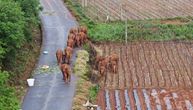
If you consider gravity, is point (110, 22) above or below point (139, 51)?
above

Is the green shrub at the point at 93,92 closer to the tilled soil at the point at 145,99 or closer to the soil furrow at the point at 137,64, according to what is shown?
the tilled soil at the point at 145,99

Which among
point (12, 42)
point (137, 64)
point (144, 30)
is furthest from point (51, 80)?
point (144, 30)

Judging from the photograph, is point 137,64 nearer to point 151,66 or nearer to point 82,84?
point 151,66

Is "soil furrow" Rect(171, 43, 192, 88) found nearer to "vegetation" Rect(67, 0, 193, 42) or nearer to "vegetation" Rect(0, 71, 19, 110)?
"vegetation" Rect(67, 0, 193, 42)

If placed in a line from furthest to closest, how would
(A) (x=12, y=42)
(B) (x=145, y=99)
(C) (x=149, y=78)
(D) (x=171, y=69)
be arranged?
(D) (x=171, y=69)
(C) (x=149, y=78)
(A) (x=12, y=42)
(B) (x=145, y=99)

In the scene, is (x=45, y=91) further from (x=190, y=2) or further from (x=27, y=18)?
(x=190, y=2)

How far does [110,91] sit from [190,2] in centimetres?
1778

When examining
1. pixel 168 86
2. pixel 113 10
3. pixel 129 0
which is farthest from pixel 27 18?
pixel 129 0

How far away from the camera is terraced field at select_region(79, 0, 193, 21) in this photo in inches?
1271

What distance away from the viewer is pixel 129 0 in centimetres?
3691

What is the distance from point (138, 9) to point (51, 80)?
14.6 m

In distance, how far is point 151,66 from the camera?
77.0ft

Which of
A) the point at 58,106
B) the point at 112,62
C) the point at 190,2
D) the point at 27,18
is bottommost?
the point at 58,106

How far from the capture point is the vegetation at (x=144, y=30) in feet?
90.2
